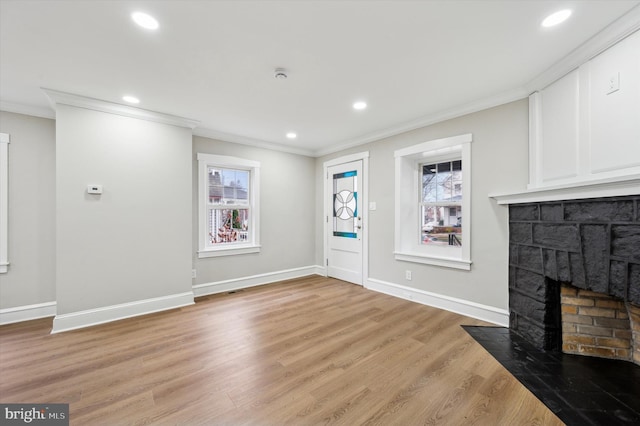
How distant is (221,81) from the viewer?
8.12ft

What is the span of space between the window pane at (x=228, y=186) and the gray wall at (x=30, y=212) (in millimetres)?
1835

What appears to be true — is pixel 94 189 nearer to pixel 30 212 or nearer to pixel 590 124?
Result: pixel 30 212

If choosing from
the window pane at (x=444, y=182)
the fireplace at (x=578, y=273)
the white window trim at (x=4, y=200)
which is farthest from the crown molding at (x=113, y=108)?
the fireplace at (x=578, y=273)

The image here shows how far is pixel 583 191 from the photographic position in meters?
1.87

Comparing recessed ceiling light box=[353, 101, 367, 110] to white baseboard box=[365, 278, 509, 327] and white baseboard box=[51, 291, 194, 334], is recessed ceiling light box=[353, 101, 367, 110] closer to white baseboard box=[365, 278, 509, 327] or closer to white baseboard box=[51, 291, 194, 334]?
white baseboard box=[365, 278, 509, 327]

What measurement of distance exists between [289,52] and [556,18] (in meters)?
1.80

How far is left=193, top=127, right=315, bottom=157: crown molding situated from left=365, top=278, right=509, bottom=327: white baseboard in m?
2.66

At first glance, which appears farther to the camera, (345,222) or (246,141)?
(345,222)

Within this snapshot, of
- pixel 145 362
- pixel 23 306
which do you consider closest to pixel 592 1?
pixel 145 362

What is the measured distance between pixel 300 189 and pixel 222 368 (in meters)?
3.46

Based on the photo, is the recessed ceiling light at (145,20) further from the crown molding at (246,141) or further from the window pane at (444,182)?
the window pane at (444,182)

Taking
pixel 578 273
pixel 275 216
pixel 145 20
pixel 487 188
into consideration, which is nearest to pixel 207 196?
pixel 275 216

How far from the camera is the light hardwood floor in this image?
5.17 feet

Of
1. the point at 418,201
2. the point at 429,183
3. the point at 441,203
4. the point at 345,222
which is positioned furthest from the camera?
the point at 345,222
